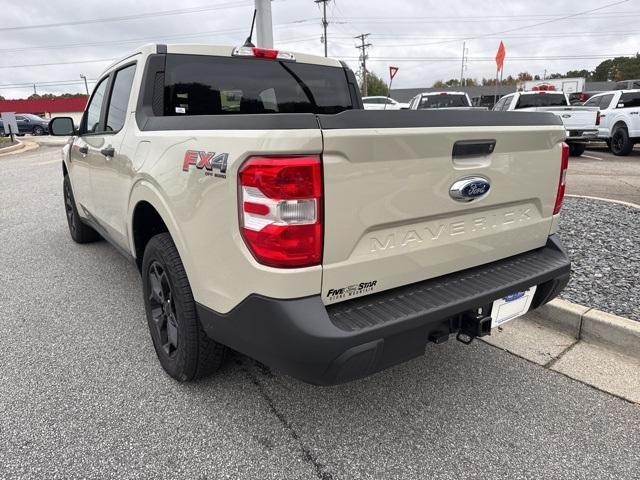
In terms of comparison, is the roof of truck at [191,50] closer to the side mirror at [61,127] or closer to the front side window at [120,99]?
the front side window at [120,99]

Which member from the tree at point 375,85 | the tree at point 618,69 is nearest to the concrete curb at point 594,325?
the tree at point 375,85

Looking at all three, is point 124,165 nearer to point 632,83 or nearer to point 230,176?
point 230,176

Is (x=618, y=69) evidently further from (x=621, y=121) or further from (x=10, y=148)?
(x=10, y=148)

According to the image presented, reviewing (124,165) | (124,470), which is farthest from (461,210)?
(124,165)

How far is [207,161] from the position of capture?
2.05 m

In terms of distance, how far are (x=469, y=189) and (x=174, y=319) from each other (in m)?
1.71

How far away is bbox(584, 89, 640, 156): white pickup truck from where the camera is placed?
41.4 ft

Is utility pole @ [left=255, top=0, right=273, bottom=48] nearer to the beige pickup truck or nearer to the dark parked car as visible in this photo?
the beige pickup truck

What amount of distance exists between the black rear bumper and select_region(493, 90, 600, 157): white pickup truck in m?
10.3

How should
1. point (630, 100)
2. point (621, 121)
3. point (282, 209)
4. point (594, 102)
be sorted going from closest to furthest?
1. point (282, 209)
2. point (621, 121)
3. point (630, 100)
4. point (594, 102)

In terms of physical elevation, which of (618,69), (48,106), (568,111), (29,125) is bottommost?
(29,125)

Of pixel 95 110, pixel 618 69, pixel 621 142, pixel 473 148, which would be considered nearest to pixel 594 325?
pixel 473 148

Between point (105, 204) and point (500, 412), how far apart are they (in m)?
3.16

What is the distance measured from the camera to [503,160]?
235 centimetres
